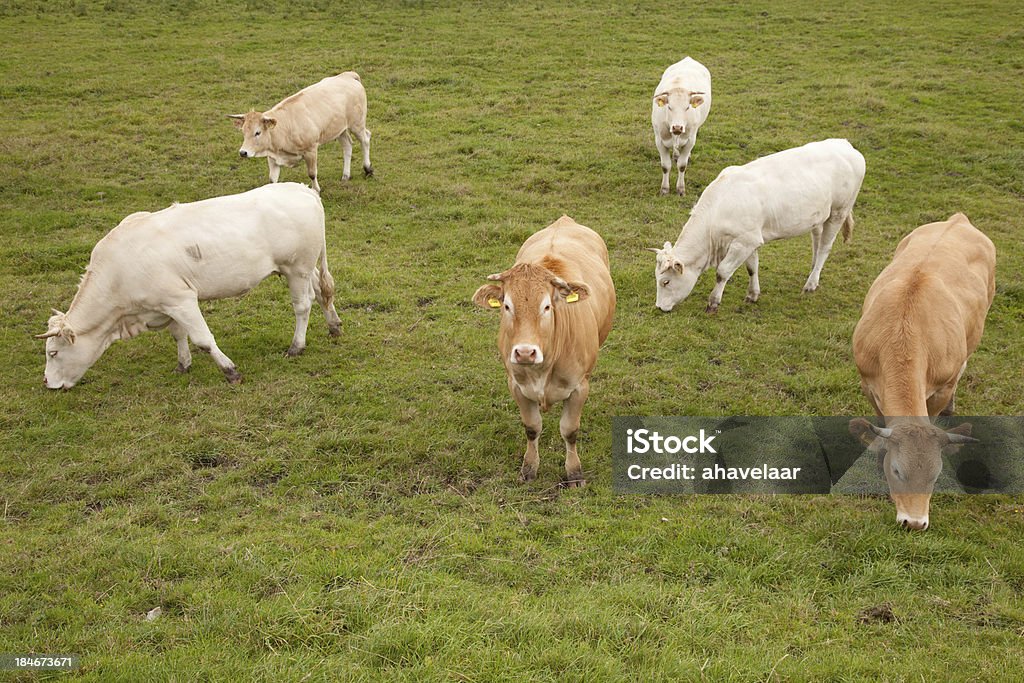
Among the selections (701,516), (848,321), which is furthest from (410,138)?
(701,516)

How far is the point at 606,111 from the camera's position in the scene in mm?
19828

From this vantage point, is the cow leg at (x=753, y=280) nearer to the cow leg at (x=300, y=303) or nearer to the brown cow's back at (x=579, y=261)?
the brown cow's back at (x=579, y=261)

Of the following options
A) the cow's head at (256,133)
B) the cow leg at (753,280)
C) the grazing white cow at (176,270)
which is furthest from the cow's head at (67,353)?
the cow leg at (753,280)

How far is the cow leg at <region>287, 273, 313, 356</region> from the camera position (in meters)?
9.73

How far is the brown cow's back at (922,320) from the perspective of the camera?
6.58m

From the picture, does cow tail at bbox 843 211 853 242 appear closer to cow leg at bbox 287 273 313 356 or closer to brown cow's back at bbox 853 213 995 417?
brown cow's back at bbox 853 213 995 417

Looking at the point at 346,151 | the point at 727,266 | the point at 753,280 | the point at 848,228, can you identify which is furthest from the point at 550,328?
the point at 346,151

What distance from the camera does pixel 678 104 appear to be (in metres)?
14.8

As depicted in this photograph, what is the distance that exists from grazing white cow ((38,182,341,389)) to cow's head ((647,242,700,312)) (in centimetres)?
459

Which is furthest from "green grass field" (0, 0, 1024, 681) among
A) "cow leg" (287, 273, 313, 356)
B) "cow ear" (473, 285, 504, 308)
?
"cow ear" (473, 285, 504, 308)

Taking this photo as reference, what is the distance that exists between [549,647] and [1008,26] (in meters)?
28.1

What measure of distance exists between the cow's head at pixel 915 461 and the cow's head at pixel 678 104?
9391 millimetres

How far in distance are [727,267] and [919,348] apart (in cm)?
466

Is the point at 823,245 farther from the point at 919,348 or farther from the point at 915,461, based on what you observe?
the point at 915,461
